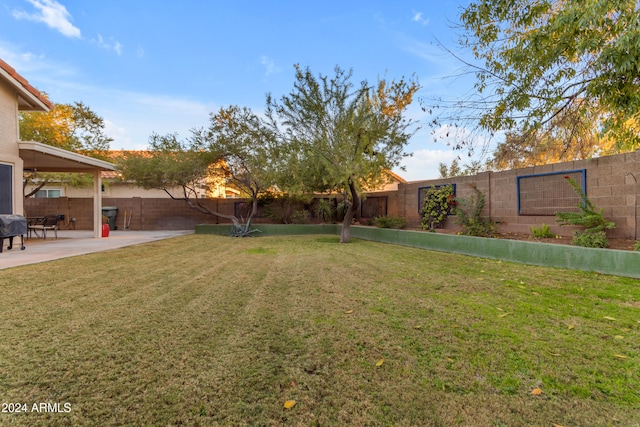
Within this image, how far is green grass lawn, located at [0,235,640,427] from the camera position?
5.49ft

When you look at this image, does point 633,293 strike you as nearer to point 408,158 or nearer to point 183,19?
point 408,158

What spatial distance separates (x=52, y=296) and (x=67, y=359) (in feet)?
6.88

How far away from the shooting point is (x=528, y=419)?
5.25ft

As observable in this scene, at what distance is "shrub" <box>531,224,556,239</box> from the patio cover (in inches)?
469

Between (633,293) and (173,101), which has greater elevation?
(173,101)

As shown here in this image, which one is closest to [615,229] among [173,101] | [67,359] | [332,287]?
[332,287]

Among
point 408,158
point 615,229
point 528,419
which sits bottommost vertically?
point 528,419

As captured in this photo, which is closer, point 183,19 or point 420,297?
point 420,297

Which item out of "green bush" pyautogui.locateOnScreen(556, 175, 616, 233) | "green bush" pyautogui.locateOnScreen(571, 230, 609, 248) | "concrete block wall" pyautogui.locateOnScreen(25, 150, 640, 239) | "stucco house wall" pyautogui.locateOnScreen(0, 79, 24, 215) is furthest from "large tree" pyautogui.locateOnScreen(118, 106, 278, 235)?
"green bush" pyautogui.locateOnScreen(571, 230, 609, 248)

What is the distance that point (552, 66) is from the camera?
532cm

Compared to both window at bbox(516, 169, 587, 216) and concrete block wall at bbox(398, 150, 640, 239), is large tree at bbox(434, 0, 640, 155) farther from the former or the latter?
window at bbox(516, 169, 587, 216)

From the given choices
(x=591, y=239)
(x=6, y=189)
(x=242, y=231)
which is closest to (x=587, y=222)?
(x=591, y=239)

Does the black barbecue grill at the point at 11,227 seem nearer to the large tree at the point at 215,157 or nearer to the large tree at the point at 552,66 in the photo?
the large tree at the point at 215,157

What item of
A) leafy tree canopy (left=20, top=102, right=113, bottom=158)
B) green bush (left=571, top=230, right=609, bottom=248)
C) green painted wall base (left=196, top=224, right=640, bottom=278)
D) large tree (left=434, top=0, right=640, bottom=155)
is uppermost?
leafy tree canopy (left=20, top=102, right=113, bottom=158)
